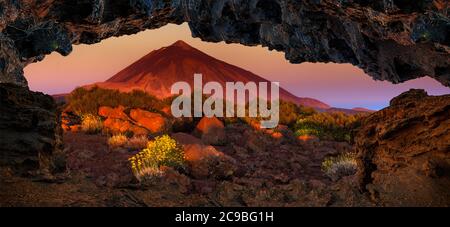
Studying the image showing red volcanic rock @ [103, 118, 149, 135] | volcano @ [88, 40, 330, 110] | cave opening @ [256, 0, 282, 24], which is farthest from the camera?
volcano @ [88, 40, 330, 110]

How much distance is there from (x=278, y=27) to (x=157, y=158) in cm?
454

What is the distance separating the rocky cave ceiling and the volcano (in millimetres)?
24835

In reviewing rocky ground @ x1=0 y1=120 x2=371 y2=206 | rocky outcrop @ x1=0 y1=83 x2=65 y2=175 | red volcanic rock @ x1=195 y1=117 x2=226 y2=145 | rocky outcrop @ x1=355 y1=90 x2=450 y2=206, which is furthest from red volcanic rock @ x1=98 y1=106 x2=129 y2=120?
rocky outcrop @ x1=355 y1=90 x2=450 y2=206

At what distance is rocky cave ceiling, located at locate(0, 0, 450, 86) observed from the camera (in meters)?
5.11

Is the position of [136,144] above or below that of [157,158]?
above

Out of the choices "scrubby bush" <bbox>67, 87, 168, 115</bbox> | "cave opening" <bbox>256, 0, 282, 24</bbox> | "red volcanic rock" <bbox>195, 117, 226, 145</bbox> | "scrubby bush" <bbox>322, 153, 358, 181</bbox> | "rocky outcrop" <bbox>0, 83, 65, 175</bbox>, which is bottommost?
"scrubby bush" <bbox>322, 153, 358, 181</bbox>

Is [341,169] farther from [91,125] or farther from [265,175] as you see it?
[91,125]

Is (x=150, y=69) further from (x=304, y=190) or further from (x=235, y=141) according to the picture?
(x=304, y=190)

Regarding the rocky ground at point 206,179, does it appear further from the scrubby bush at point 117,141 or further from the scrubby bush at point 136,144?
the scrubby bush at point 136,144

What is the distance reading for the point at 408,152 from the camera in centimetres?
630

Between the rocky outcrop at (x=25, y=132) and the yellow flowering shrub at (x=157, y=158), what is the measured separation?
404 cm

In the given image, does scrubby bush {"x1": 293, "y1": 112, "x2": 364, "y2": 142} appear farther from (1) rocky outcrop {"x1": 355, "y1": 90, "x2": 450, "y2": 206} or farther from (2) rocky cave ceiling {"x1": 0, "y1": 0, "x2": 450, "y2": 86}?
(1) rocky outcrop {"x1": 355, "y1": 90, "x2": 450, "y2": 206}

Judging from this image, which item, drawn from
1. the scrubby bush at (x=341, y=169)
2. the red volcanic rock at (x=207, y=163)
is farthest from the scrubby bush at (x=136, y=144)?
the scrubby bush at (x=341, y=169)

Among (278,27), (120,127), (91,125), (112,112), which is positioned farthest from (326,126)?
(91,125)
